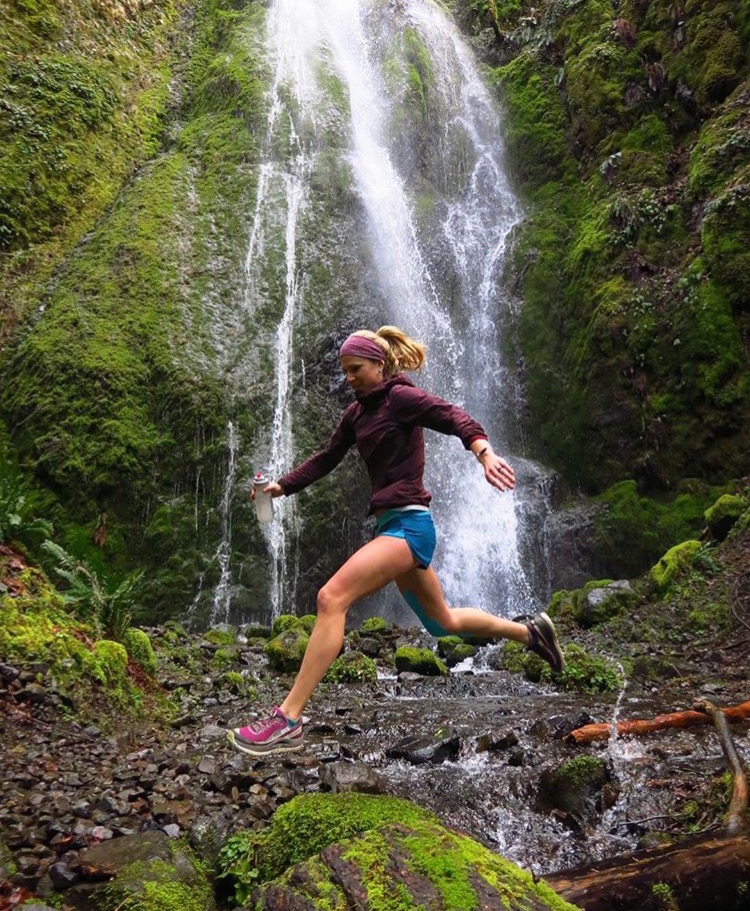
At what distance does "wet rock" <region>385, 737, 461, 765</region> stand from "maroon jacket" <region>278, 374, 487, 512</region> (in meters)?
2.56

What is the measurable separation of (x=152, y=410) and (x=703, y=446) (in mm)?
9768

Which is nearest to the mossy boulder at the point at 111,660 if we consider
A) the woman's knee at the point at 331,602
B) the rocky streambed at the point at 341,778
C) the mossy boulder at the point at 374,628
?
the rocky streambed at the point at 341,778

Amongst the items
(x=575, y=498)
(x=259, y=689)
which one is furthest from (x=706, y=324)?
(x=259, y=689)

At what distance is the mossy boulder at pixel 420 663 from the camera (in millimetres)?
8906

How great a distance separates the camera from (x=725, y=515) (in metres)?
10.0

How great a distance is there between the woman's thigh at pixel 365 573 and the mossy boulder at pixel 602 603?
7.11 metres

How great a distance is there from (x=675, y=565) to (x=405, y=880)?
27.3 ft

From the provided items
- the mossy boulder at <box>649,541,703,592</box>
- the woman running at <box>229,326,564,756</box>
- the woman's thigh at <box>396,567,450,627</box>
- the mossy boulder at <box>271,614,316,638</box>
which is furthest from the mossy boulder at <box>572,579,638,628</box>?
the woman's thigh at <box>396,567,450,627</box>

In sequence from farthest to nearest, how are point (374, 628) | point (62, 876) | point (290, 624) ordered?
1. point (374, 628)
2. point (290, 624)
3. point (62, 876)

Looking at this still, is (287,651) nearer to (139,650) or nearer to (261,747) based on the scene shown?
(139,650)

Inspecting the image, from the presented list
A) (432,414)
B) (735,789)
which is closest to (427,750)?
(735,789)

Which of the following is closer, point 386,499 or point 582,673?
point 386,499

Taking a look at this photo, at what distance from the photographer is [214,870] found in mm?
3227

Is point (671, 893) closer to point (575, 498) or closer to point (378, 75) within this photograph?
point (575, 498)
